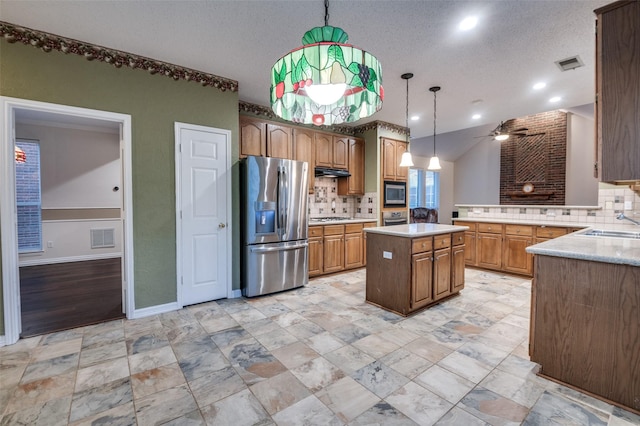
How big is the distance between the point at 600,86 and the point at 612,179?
0.59 meters

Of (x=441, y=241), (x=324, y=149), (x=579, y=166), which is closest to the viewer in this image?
(x=441, y=241)

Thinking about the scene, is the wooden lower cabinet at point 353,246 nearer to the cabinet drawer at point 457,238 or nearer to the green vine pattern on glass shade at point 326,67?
the cabinet drawer at point 457,238

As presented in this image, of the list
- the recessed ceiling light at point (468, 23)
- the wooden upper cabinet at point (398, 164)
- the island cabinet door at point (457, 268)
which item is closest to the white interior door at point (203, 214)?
the recessed ceiling light at point (468, 23)

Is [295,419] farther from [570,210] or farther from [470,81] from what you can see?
[570,210]

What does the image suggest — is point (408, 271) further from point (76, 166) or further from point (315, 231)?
point (76, 166)

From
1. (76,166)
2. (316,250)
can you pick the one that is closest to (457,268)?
(316,250)

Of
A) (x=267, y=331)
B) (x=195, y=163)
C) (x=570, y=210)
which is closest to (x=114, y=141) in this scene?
(x=195, y=163)

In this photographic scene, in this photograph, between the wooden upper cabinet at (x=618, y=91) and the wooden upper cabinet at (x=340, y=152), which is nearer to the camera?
the wooden upper cabinet at (x=618, y=91)

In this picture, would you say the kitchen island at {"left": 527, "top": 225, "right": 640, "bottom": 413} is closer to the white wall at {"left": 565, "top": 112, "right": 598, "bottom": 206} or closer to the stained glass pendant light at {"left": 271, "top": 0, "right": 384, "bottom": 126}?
the stained glass pendant light at {"left": 271, "top": 0, "right": 384, "bottom": 126}

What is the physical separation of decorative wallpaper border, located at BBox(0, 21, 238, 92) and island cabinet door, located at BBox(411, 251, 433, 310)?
3.04m

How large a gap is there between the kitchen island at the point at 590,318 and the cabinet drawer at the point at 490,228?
273 cm

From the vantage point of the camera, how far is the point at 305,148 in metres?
4.77

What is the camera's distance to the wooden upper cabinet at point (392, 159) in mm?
5410

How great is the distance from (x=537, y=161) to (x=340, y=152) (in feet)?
21.2
